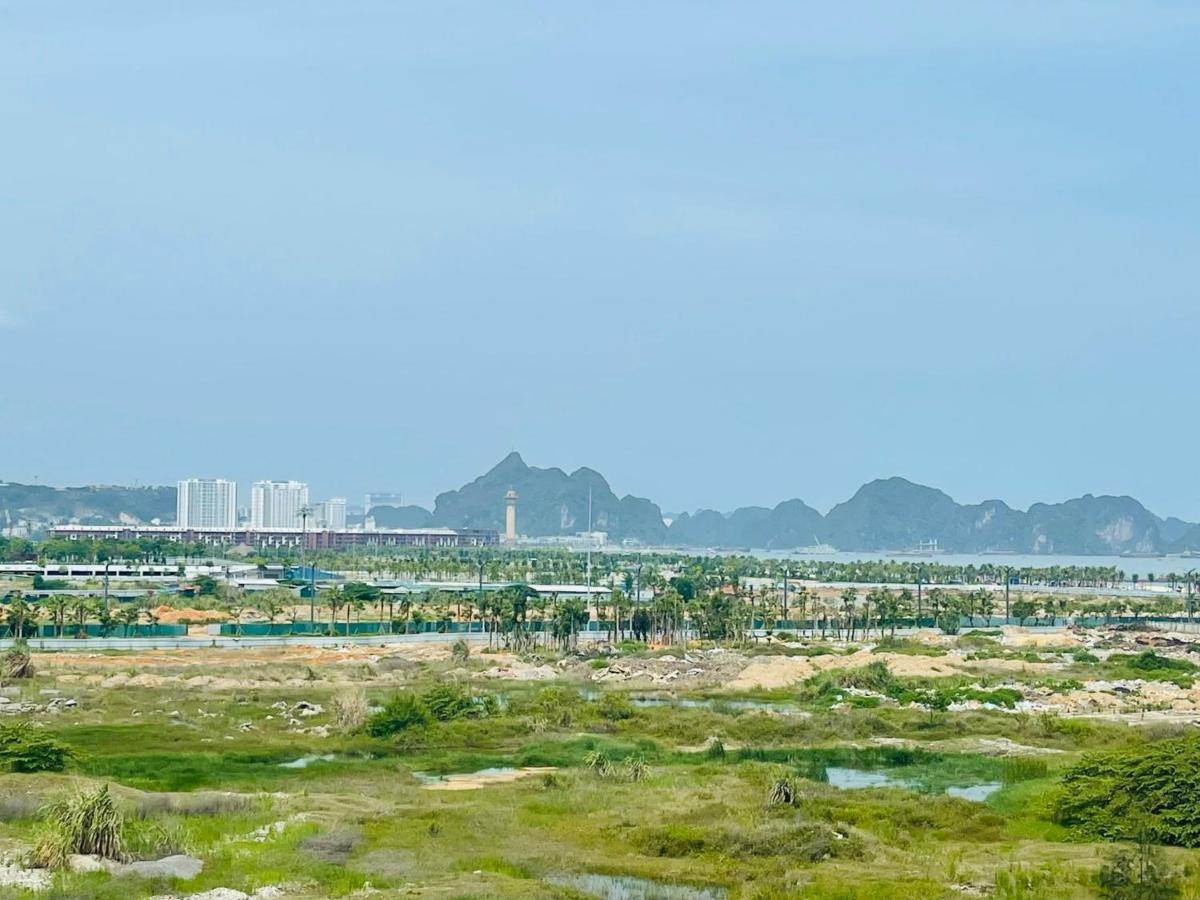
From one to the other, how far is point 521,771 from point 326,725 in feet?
31.0

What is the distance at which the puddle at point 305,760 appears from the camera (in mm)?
36750

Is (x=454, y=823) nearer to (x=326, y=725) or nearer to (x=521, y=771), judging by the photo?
(x=521, y=771)

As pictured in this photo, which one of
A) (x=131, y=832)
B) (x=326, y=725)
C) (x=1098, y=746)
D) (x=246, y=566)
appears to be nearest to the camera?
(x=131, y=832)

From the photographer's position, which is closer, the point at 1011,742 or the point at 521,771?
the point at 521,771

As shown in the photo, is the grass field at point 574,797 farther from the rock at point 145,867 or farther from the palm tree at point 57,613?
the palm tree at point 57,613

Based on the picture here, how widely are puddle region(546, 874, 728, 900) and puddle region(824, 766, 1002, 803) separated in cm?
978

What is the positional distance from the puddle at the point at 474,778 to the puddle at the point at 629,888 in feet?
30.6

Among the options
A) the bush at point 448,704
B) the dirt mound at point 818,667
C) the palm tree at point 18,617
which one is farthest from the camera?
the palm tree at point 18,617

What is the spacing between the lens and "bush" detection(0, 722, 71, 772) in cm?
3225

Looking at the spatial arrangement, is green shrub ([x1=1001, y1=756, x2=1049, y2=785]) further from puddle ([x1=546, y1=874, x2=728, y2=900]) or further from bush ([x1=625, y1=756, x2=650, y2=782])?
puddle ([x1=546, y1=874, x2=728, y2=900])

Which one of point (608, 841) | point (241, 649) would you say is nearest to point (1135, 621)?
point (241, 649)

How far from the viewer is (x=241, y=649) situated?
249 ft

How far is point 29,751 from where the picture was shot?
32562mm

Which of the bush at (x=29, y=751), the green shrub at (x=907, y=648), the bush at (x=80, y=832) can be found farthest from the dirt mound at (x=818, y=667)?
the bush at (x=80, y=832)
